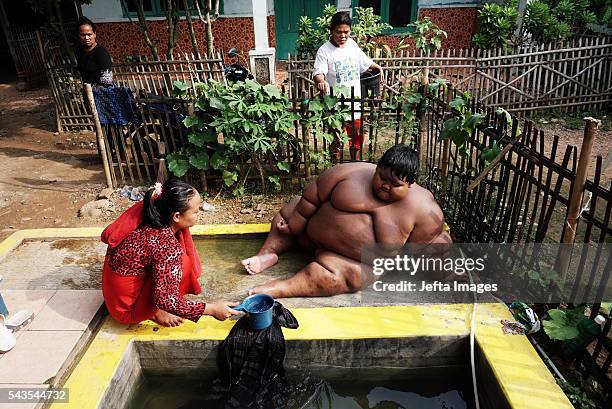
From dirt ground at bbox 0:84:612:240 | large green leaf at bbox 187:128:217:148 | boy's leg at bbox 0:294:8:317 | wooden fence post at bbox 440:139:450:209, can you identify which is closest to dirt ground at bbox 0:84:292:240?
dirt ground at bbox 0:84:612:240

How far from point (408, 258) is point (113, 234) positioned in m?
2.23

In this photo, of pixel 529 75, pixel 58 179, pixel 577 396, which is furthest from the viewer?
pixel 529 75

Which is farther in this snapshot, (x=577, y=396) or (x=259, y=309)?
(x=259, y=309)

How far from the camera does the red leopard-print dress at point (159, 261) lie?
289 cm

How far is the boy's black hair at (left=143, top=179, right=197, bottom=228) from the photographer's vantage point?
2.77 m

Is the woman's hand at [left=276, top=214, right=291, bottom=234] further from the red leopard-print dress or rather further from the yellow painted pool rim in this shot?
the red leopard-print dress

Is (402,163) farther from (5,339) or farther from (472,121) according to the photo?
(5,339)

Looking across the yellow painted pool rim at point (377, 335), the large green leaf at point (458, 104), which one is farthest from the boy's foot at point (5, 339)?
the large green leaf at point (458, 104)

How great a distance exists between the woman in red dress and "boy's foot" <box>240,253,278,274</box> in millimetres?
842

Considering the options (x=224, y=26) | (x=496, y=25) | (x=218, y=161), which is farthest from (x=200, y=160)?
(x=496, y=25)

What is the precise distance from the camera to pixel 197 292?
11.8 feet

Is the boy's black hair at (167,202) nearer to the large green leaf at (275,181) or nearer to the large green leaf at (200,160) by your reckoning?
the large green leaf at (200,160)

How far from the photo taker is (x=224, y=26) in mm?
12852

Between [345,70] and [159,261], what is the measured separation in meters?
4.04
